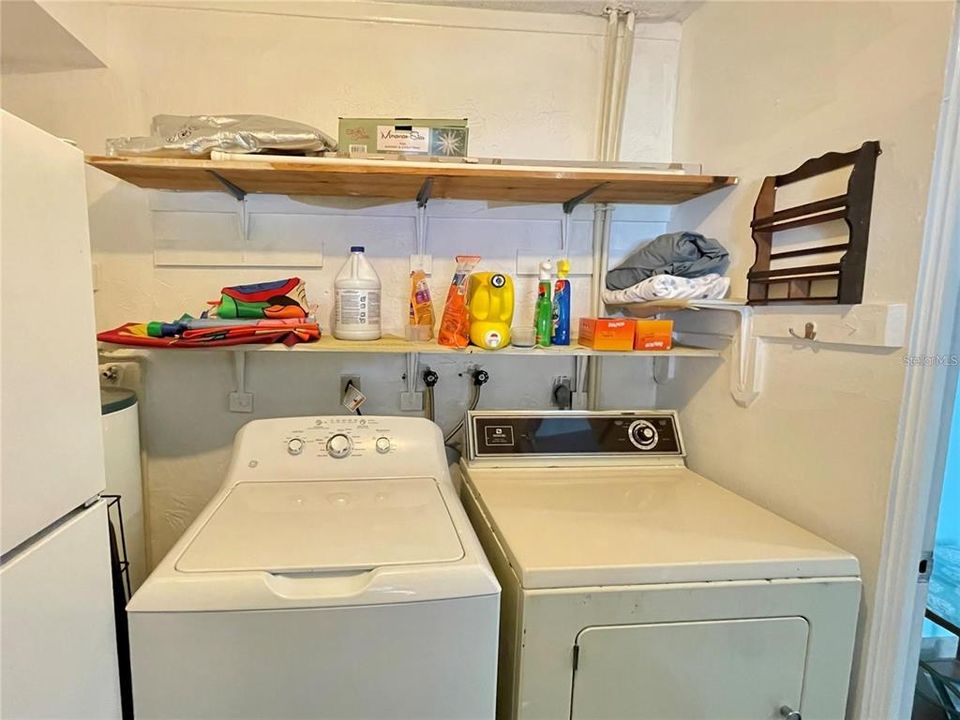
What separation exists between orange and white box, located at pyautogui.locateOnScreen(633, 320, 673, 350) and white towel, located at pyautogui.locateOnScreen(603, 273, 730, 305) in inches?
3.1

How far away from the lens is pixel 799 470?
1.42m

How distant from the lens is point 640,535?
1.30 m

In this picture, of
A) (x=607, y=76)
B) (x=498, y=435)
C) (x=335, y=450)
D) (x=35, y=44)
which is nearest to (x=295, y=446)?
(x=335, y=450)

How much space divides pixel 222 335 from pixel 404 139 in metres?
0.77

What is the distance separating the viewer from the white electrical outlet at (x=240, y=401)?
6.31 ft

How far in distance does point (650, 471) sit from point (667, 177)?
35.3 inches

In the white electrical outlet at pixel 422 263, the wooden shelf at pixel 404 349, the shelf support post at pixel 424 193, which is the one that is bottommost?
the wooden shelf at pixel 404 349

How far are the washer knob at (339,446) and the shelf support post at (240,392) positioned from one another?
493 millimetres

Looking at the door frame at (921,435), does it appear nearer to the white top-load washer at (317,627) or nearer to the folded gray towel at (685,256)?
the folded gray towel at (685,256)

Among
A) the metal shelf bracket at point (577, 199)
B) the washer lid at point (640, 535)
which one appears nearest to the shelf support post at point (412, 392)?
the washer lid at point (640, 535)

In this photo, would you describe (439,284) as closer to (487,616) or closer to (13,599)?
(487,616)

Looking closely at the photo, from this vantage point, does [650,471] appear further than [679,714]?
Yes

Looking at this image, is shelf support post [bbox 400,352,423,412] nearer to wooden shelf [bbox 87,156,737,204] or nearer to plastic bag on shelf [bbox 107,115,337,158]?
wooden shelf [bbox 87,156,737,204]

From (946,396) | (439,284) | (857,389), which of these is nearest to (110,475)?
(439,284)
